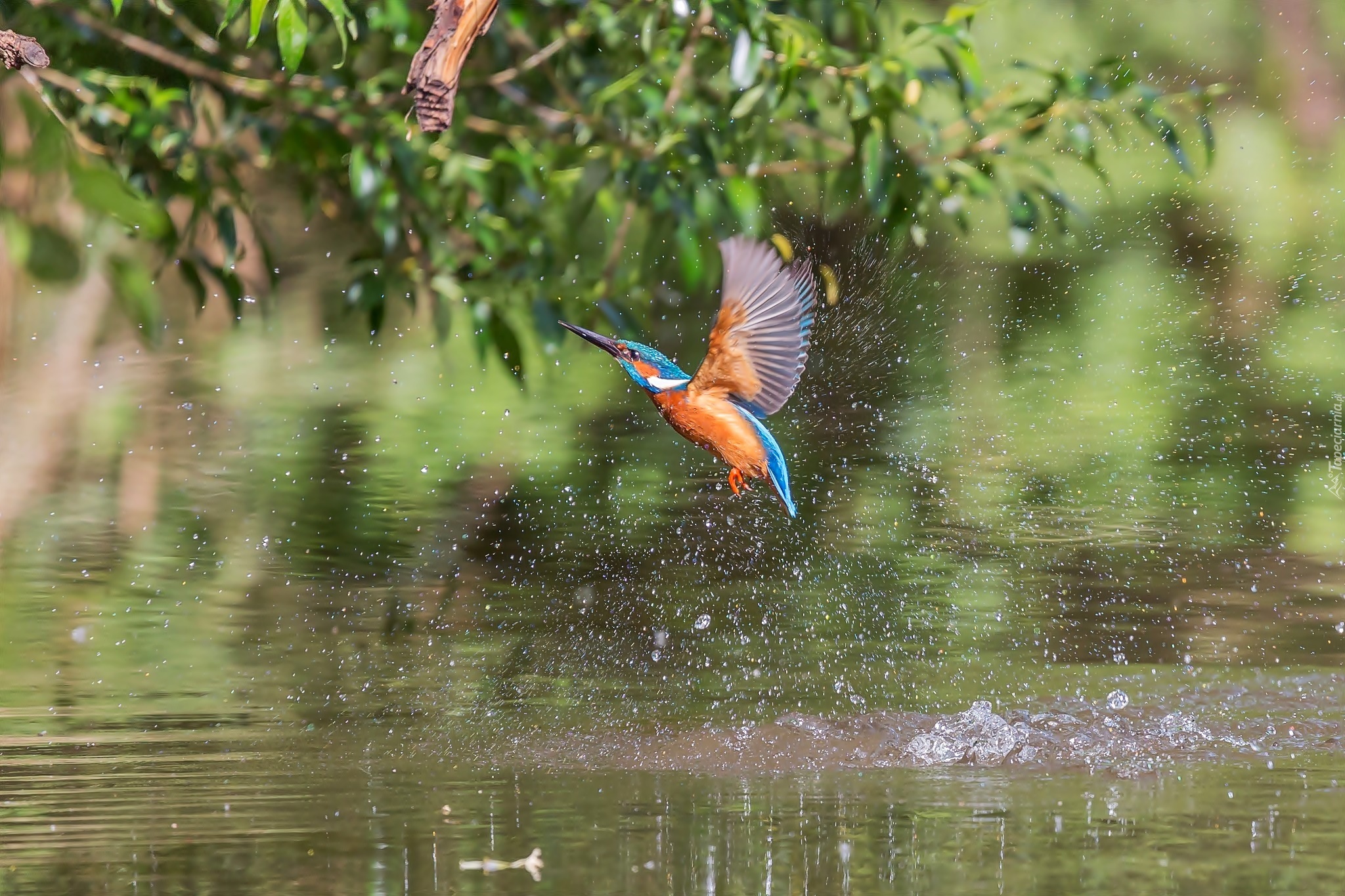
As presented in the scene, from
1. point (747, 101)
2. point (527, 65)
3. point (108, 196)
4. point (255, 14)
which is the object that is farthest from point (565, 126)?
point (108, 196)

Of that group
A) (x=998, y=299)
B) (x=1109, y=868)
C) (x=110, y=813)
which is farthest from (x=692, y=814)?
(x=998, y=299)

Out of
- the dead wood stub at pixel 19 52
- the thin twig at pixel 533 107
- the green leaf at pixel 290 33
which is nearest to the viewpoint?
the dead wood stub at pixel 19 52

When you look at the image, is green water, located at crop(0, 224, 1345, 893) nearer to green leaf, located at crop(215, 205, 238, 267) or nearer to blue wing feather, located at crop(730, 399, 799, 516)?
blue wing feather, located at crop(730, 399, 799, 516)

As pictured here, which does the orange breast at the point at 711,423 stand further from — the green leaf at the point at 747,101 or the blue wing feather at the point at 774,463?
the green leaf at the point at 747,101

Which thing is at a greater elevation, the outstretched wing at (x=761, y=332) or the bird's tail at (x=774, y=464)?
the outstretched wing at (x=761, y=332)

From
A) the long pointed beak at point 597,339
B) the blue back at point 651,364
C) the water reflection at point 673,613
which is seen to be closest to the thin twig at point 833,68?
the water reflection at point 673,613

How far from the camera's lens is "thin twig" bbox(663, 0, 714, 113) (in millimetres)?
3287

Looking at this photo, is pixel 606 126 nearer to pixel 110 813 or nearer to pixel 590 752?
pixel 590 752

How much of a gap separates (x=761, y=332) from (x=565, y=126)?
2.00 m

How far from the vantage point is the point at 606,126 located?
355 cm

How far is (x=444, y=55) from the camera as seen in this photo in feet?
5.49

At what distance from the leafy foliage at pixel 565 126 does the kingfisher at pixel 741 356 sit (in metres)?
1.14

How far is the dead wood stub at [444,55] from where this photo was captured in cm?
165

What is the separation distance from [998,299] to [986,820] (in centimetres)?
524
